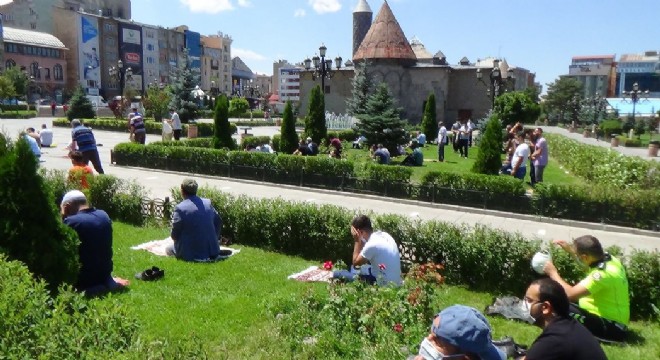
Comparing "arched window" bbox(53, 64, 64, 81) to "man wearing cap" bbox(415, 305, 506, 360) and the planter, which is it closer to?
the planter

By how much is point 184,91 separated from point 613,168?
28.3 m

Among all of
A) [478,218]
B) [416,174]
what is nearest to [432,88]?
[416,174]

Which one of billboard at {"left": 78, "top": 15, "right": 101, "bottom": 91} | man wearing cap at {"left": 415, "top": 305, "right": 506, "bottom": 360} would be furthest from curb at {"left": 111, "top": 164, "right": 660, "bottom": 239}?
billboard at {"left": 78, "top": 15, "right": 101, "bottom": 91}

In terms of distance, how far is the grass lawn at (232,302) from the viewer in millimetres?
4840

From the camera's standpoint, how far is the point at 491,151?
15.2 m

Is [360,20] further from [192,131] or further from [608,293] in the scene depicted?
[608,293]

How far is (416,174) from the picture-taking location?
632 inches

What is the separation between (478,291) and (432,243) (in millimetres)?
908

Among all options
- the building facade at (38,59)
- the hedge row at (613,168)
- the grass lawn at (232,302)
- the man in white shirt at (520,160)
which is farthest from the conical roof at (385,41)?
the building facade at (38,59)

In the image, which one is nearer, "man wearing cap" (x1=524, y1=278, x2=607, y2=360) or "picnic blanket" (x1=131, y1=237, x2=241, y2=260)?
"man wearing cap" (x1=524, y1=278, x2=607, y2=360)

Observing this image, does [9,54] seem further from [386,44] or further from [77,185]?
[77,185]

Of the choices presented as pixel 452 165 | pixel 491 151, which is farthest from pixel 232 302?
pixel 452 165

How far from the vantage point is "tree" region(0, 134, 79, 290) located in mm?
5145

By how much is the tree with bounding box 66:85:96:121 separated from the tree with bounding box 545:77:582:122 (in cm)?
6942
